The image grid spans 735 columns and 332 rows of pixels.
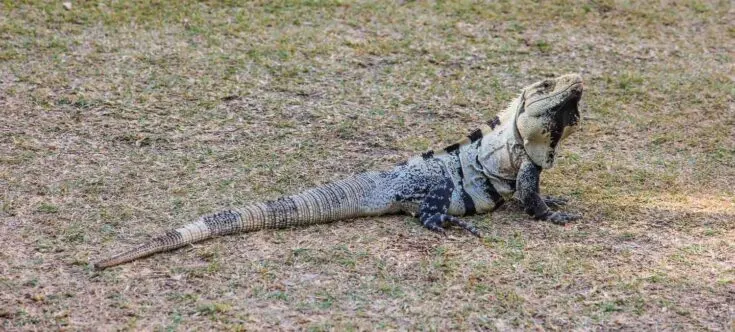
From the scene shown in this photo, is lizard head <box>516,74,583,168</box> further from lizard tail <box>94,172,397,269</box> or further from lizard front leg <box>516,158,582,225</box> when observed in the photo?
lizard tail <box>94,172,397,269</box>

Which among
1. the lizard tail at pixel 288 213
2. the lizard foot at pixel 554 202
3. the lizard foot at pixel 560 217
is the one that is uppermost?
the lizard tail at pixel 288 213

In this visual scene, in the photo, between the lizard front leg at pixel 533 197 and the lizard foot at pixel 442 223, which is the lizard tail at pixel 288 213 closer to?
the lizard foot at pixel 442 223

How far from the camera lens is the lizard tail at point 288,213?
232 inches

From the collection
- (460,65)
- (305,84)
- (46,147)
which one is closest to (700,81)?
(460,65)

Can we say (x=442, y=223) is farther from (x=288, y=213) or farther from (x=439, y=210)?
(x=288, y=213)

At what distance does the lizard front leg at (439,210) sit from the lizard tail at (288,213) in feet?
0.85

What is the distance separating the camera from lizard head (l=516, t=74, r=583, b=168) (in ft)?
21.9

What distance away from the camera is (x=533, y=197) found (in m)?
6.78

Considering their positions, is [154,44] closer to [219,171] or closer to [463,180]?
[219,171]

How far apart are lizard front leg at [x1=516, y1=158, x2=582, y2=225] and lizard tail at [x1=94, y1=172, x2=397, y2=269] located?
0.97 meters

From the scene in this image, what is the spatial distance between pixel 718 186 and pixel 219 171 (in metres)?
4.12

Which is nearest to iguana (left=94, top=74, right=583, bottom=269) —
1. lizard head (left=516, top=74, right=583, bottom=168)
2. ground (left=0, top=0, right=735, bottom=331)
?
lizard head (left=516, top=74, right=583, bottom=168)

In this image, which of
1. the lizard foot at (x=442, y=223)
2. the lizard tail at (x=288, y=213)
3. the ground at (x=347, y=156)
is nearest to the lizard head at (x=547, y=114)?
the ground at (x=347, y=156)

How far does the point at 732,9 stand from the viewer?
12.2 m
